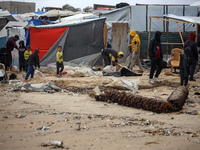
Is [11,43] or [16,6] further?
[16,6]

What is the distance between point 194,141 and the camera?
385 centimetres

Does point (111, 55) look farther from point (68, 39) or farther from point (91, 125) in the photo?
point (91, 125)

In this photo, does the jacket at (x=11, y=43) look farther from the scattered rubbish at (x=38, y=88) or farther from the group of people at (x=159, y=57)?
the scattered rubbish at (x=38, y=88)

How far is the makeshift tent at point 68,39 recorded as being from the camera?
1417 centimetres

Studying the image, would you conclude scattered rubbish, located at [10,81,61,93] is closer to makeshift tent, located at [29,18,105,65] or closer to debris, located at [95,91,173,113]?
debris, located at [95,91,173,113]

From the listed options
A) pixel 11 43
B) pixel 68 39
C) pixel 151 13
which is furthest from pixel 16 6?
pixel 11 43

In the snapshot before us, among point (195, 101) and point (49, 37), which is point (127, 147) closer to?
point (195, 101)

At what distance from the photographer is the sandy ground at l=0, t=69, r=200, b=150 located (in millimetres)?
3742

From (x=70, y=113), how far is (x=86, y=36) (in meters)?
9.52

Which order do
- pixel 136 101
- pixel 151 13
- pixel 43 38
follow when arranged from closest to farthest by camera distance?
pixel 136 101 < pixel 43 38 < pixel 151 13

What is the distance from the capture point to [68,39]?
47.3 feet

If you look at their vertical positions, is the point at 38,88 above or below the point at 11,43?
below

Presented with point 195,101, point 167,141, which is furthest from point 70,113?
point 195,101

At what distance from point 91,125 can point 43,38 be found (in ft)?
33.7
